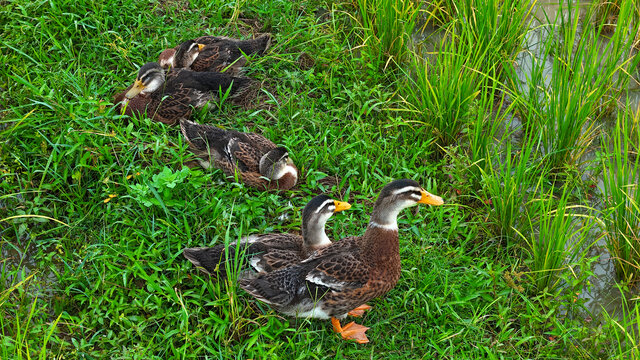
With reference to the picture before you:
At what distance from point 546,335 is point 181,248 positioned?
2.42 metres

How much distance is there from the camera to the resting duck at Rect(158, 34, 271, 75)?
203 inches

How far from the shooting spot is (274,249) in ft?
12.8

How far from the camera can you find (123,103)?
4742mm

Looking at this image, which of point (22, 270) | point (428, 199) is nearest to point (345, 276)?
point (428, 199)

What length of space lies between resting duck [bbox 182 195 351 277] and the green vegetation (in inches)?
5.2

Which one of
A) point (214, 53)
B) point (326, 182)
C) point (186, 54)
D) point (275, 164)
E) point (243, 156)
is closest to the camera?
point (275, 164)

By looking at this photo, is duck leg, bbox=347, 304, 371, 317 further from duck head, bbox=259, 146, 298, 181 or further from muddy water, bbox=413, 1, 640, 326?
muddy water, bbox=413, 1, 640, 326

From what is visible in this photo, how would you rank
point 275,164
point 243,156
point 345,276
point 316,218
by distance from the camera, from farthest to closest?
point 243,156, point 275,164, point 316,218, point 345,276

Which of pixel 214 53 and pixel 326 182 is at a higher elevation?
pixel 214 53

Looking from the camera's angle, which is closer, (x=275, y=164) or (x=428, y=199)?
(x=428, y=199)

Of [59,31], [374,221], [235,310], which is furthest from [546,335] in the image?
[59,31]

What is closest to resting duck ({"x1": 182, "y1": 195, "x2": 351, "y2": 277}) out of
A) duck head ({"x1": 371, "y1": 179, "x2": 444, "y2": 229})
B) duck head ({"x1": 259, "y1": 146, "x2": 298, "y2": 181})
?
duck head ({"x1": 371, "y1": 179, "x2": 444, "y2": 229})

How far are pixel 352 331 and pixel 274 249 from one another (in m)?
0.72

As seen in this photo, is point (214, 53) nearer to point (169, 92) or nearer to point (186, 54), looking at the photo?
point (186, 54)
